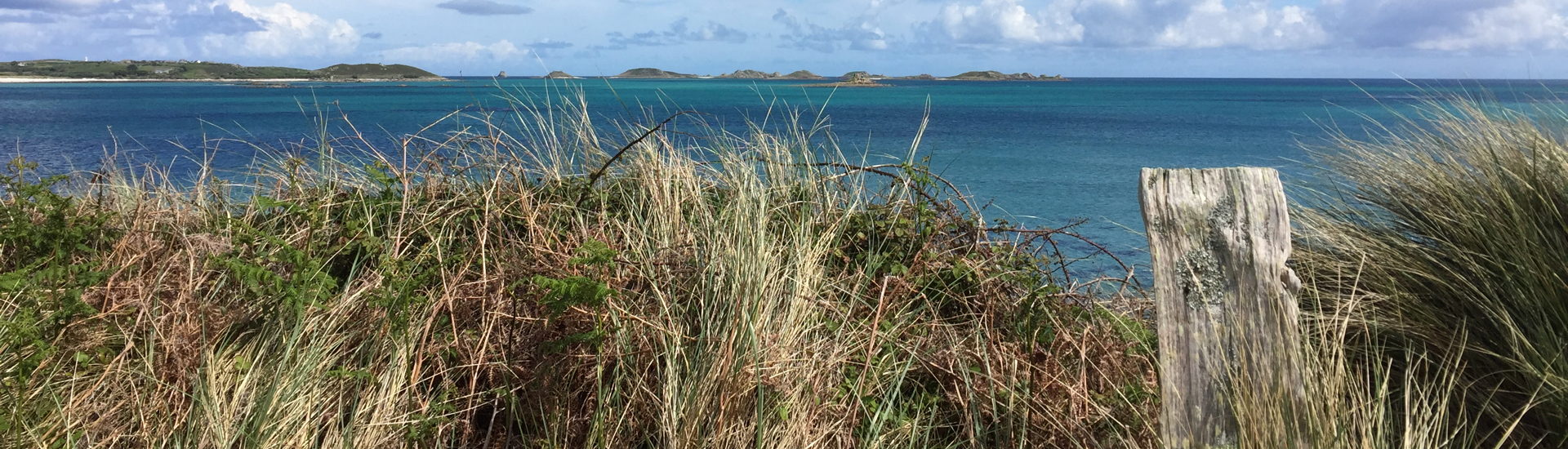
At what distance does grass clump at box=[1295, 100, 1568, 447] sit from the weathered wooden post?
0.20 metres

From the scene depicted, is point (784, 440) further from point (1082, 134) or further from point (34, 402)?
point (1082, 134)

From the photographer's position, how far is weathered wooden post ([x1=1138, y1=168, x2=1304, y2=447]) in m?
2.26

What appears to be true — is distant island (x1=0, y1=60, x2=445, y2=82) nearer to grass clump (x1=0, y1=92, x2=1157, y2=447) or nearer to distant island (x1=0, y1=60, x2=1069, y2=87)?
distant island (x1=0, y1=60, x2=1069, y2=87)

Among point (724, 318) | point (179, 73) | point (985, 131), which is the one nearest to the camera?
point (724, 318)

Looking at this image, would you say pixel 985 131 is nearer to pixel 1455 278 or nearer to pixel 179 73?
pixel 1455 278

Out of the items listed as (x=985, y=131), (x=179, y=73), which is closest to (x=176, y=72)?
(x=179, y=73)

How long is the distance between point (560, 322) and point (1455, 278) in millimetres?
Result: 3247

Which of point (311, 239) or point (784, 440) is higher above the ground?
point (311, 239)

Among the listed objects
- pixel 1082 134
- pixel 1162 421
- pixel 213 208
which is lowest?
pixel 1082 134

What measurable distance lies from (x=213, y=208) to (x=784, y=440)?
3.24 m

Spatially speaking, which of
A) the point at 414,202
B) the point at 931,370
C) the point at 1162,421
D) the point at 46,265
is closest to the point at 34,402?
the point at 46,265

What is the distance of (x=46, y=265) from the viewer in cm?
343

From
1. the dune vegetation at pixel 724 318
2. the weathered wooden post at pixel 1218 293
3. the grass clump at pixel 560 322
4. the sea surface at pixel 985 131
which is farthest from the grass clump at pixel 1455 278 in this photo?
the grass clump at pixel 560 322

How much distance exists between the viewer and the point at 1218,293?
2.33 metres
